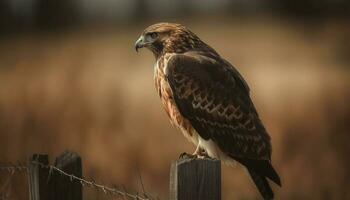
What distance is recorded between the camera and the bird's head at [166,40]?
6.29 metres

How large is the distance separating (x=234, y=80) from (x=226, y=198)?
7.00 feet

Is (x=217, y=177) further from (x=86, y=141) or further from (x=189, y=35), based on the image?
(x=86, y=141)

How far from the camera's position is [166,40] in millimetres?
6320

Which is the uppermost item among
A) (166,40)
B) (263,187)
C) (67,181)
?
(166,40)

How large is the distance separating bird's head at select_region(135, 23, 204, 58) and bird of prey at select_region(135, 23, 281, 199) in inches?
4.4

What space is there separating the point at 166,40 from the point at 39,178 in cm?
201

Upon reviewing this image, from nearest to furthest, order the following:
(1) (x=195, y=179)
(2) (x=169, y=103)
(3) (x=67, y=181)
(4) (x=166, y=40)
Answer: (1) (x=195, y=179) < (3) (x=67, y=181) < (2) (x=169, y=103) < (4) (x=166, y=40)

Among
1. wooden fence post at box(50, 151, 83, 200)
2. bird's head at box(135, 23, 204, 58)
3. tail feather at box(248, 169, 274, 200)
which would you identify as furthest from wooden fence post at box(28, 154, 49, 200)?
bird's head at box(135, 23, 204, 58)

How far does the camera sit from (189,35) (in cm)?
637

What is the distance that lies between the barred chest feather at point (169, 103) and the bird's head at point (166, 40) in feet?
0.44

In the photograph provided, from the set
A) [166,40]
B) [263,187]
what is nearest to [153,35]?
[166,40]

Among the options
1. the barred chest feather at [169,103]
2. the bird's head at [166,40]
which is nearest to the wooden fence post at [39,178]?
the barred chest feather at [169,103]

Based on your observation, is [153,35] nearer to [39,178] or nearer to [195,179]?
[39,178]

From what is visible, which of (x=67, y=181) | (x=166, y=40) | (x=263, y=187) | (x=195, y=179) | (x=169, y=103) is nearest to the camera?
(x=195, y=179)
